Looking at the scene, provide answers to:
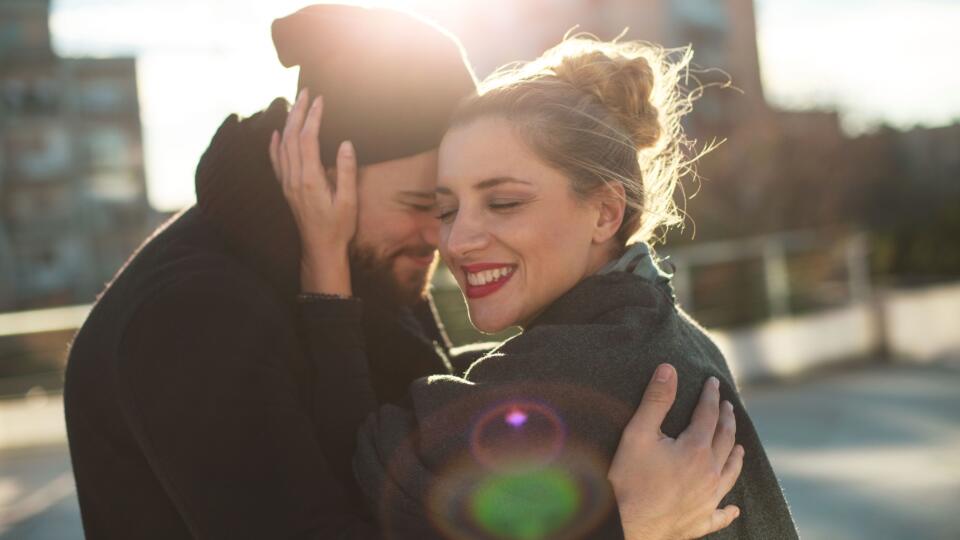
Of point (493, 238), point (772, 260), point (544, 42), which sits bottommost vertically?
point (772, 260)

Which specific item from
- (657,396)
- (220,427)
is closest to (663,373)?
(657,396)

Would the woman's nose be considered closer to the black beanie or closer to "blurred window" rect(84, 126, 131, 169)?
the black beanie

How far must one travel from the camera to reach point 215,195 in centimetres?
219

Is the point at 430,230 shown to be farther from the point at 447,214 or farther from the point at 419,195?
the point at 447,214

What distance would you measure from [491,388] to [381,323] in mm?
738

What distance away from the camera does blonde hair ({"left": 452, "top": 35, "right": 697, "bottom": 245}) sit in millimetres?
2248

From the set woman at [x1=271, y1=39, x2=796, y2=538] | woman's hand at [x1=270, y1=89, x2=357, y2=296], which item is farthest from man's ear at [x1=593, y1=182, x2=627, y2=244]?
woman's hand at [x1=270, y1=89, x2=357, y2=296]

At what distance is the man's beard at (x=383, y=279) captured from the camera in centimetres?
255

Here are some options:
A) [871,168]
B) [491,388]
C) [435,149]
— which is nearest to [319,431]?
[491,388]

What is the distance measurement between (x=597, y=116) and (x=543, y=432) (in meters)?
0.79

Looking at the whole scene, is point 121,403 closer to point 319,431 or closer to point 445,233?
point 319,431

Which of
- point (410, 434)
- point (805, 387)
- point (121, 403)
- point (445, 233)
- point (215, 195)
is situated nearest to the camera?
point (121, 403)

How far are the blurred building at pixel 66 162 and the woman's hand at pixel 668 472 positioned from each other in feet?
156

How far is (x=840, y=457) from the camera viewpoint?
24.6ft
